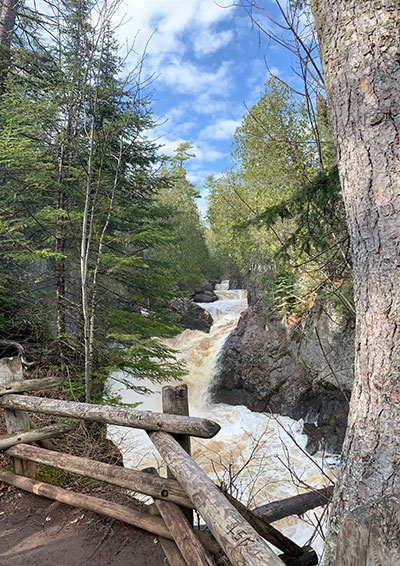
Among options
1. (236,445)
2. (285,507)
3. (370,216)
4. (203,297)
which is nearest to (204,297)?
(203,297)

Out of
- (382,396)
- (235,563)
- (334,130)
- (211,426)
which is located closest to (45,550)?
(211,426)

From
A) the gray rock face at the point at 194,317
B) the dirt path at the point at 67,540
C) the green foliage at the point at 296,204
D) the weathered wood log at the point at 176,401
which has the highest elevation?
the green foliage at the point at 296,204

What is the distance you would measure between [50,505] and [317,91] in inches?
190

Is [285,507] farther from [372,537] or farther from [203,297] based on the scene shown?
[203,297]

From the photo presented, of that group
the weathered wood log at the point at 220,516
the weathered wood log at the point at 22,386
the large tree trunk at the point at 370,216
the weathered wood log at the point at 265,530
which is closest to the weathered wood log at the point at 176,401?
the weathered wood log at the point at 220,516

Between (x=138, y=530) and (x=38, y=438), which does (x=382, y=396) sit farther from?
(x=38, y=438)

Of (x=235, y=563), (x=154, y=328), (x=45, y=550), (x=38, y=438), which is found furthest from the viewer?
(x=154, y=328)

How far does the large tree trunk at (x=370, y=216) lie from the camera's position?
1708 millimetres

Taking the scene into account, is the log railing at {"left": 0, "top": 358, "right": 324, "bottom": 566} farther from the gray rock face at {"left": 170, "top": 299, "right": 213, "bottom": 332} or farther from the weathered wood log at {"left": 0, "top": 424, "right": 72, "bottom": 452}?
the gray rock face at {"left": 170, "top": 299, "right": 213, "bottom": 332}

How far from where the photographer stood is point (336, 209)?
377 centimetres

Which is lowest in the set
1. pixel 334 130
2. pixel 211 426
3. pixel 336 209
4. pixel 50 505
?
pixel 50 505

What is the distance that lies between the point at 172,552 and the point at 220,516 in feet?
3.17

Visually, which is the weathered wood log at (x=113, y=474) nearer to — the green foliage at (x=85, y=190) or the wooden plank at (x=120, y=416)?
the wooden plank at (x=120, y=416)

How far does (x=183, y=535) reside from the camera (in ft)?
7.64
